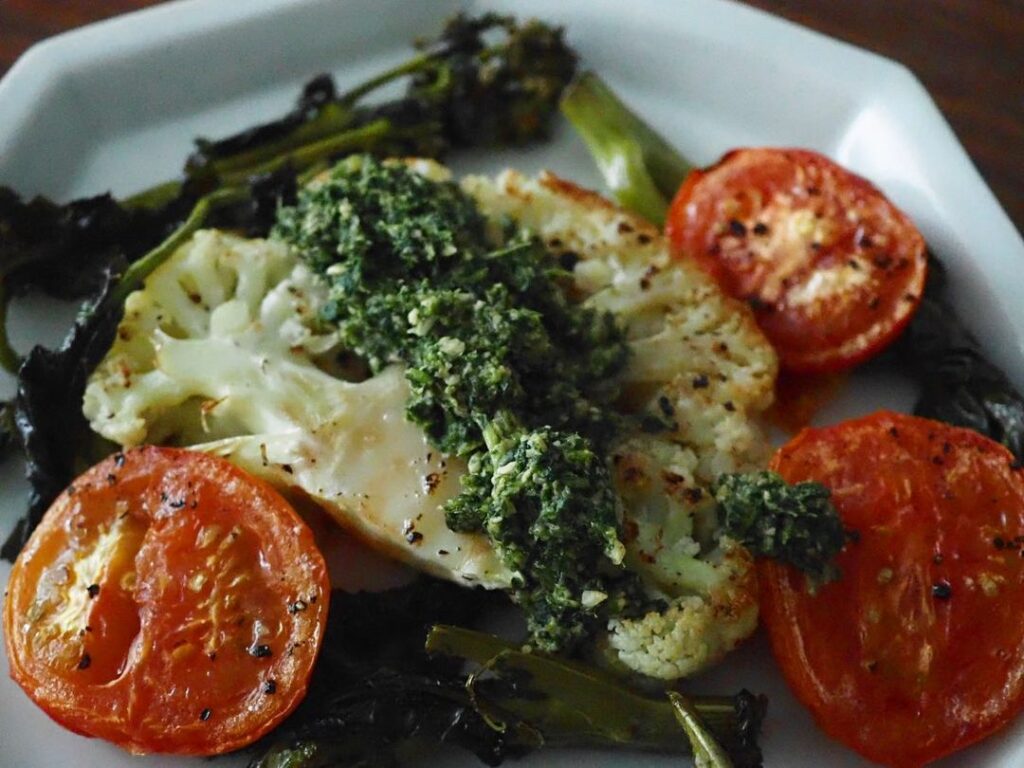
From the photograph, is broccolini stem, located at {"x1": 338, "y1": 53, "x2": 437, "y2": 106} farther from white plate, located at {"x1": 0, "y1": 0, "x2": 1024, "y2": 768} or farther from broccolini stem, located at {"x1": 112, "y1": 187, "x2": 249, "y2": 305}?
broccolini stem, located at {"x1": 112, "y1": 187, "x2": 249, "y2": 305}

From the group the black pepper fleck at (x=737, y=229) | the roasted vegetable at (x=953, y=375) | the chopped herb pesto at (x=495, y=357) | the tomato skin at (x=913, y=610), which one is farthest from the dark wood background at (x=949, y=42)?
the chopped herb pesto at (x=495, y=357)

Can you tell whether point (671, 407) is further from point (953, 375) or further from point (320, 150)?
point (320, 150)

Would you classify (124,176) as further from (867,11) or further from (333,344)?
(867,11)

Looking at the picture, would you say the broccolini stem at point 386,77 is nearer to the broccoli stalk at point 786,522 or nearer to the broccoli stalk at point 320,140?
the broccoli stalk at point 320,140

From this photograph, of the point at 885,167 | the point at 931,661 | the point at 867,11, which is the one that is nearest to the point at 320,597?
the point at 931,661

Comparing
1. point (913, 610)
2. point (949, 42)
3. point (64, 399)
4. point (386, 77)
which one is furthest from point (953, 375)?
point (64, 399)
